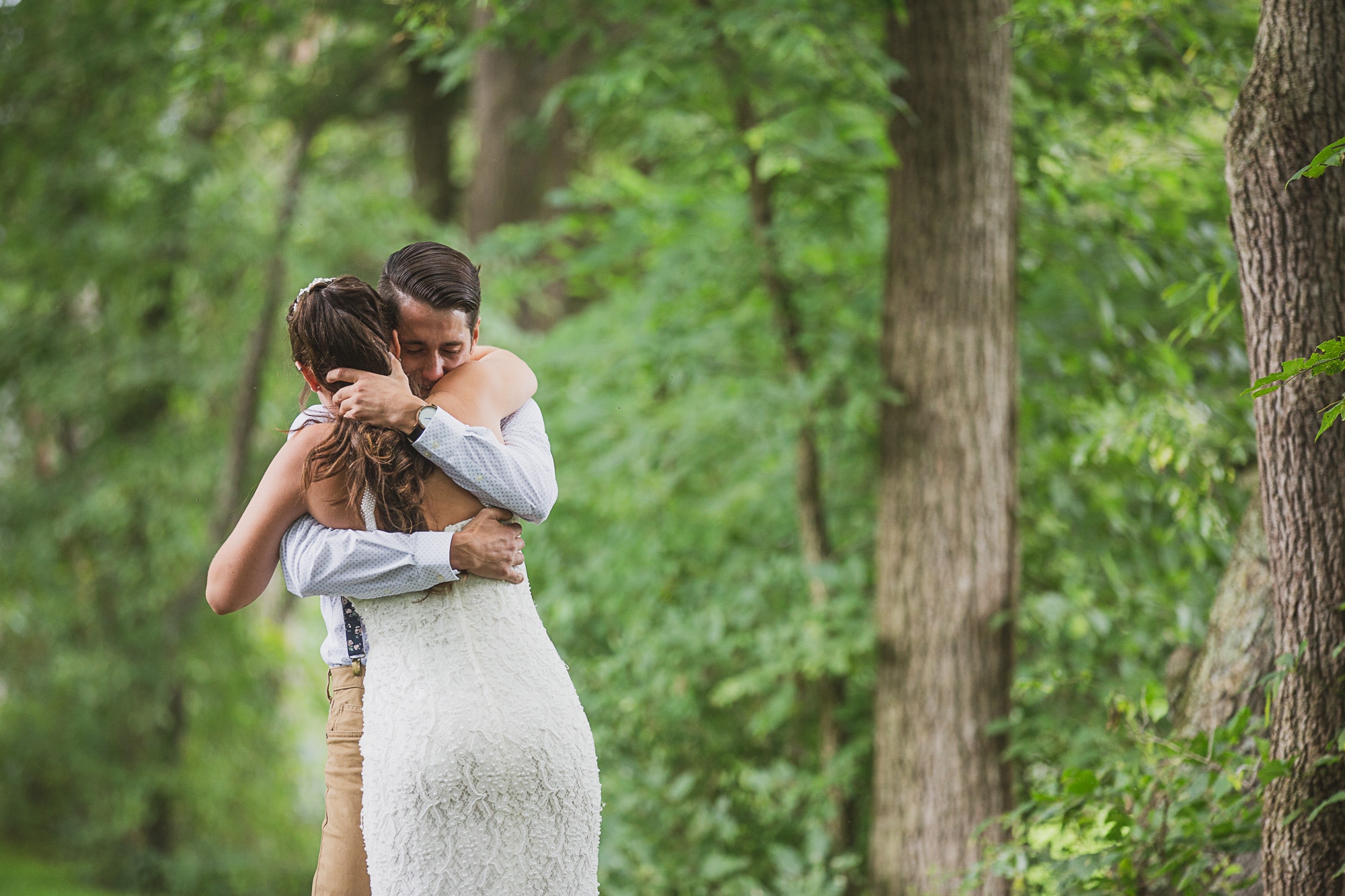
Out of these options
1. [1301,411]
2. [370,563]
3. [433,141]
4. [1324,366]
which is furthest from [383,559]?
[433,141]

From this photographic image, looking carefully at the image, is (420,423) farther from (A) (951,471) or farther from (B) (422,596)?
(A) (951,471)

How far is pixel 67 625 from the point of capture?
6.75m

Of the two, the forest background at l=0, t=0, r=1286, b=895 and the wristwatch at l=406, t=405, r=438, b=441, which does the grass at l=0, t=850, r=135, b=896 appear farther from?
the wristwatch at l=406, t=405, r=438, b=441

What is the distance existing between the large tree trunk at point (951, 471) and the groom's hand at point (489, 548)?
215cm

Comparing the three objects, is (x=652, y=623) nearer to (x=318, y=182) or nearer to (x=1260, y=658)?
(x=1260, y=658)

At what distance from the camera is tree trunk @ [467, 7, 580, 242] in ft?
21.7

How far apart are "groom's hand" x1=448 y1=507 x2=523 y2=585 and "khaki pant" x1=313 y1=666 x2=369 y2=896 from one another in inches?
13.1

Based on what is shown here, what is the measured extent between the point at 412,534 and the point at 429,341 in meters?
0.37

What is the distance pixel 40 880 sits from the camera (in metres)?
7.06

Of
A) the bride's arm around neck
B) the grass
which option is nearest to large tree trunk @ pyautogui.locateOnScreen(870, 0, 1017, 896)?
the bride's arm around neck

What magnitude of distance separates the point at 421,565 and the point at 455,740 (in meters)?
0.29

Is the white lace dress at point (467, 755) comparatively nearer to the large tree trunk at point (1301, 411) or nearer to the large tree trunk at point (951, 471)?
the large tree trunk at point (1301, 411)

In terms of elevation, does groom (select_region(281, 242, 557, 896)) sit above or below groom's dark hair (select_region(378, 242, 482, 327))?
below

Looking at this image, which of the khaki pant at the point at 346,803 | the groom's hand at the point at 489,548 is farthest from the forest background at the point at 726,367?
the khaki pant at the point at 346,803
